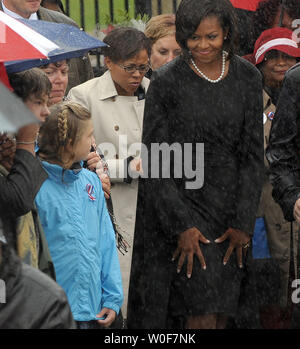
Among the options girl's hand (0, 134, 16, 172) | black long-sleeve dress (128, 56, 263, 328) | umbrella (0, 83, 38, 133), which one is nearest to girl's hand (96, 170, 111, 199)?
black long-sleeve dress (128, 56, 263, 328)

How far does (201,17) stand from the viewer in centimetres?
539

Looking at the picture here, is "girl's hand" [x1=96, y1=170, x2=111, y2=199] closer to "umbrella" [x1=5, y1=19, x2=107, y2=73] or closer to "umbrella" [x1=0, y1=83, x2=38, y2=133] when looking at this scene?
"umbrella" [x1=5, y1=19, x2=107, y2=73]

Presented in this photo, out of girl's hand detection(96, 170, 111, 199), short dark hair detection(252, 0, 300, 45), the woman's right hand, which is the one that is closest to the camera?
the woman's right hand

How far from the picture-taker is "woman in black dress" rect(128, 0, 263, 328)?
533cm

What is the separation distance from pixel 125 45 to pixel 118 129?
53 cm

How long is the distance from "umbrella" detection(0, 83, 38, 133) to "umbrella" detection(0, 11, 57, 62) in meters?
1.87

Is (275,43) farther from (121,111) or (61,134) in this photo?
(61,134)

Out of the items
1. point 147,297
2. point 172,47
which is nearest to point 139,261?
point 147,297

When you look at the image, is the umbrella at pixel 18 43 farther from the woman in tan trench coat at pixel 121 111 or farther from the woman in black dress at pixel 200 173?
the woman in tan trench coat at pixel 121 111

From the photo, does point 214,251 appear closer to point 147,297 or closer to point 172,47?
point 147,297

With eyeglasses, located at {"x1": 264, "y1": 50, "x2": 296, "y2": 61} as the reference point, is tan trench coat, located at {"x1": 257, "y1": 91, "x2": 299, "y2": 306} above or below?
below

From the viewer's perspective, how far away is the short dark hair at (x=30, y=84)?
15.6ft

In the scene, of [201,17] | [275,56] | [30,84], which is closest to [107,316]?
[30,84]
